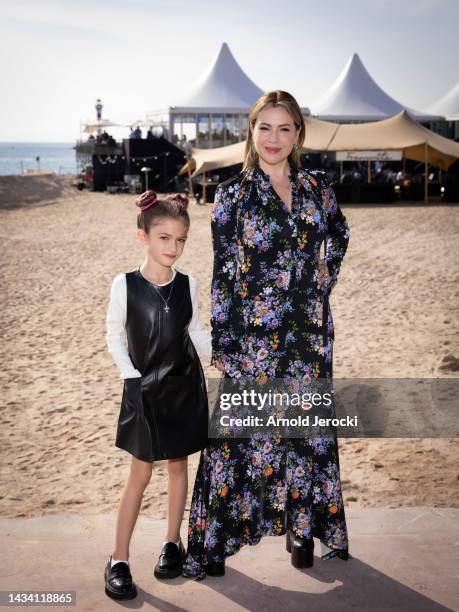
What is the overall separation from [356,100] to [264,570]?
101ft

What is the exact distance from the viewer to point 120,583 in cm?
253

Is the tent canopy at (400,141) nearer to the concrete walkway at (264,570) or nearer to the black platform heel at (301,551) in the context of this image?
the concrete walkway at (264,570)

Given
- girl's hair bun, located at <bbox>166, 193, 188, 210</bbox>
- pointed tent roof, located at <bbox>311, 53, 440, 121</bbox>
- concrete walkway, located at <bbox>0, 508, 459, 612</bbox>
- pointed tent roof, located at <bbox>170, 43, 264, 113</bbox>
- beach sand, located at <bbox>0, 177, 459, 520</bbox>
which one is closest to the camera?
concrete walkway, located at <bbox>0, 508, 459, 612</bbox>

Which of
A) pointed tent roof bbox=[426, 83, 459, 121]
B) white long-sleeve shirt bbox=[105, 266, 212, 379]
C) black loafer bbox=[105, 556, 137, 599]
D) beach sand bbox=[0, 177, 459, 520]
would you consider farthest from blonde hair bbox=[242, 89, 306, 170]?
pointed tent roof bbox=[426, 83, 459, 121]

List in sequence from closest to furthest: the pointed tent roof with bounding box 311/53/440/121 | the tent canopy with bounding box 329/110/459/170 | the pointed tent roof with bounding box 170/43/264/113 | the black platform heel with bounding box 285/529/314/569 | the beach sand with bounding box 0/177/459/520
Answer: the black platform heel with bounding box 285/529/314/569
the beach sand with bounding box 0/177/459/520
the tent canopy with bounding box 329/110/459/170
the pointed tent roof with bounding box 170/43/264/113
the pointed tent roof with bounding box 311/53/440/121

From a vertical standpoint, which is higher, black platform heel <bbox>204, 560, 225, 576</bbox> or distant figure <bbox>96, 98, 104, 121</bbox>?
distant figure <bbox>96, 98, 104, 121</bbox>

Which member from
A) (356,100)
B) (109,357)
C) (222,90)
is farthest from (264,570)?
(356,100)

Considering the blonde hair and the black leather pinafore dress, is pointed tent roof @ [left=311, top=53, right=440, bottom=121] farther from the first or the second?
the black leather pinafore dress

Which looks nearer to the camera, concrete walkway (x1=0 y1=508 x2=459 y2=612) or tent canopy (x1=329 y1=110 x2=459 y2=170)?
concrete walkway (x1=0 y1=508 x2=459 y2=612)

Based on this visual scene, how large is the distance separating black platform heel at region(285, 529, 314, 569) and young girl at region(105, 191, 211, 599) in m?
0.56

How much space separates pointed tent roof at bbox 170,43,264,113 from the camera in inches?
1165

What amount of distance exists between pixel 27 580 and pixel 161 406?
868 millimetres

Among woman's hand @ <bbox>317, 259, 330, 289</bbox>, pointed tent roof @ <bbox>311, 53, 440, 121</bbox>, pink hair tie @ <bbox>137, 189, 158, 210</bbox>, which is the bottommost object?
woman's hand @ <bbox>317, 259, 330, 289</bbox>

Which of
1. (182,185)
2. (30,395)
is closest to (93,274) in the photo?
(30,395)
